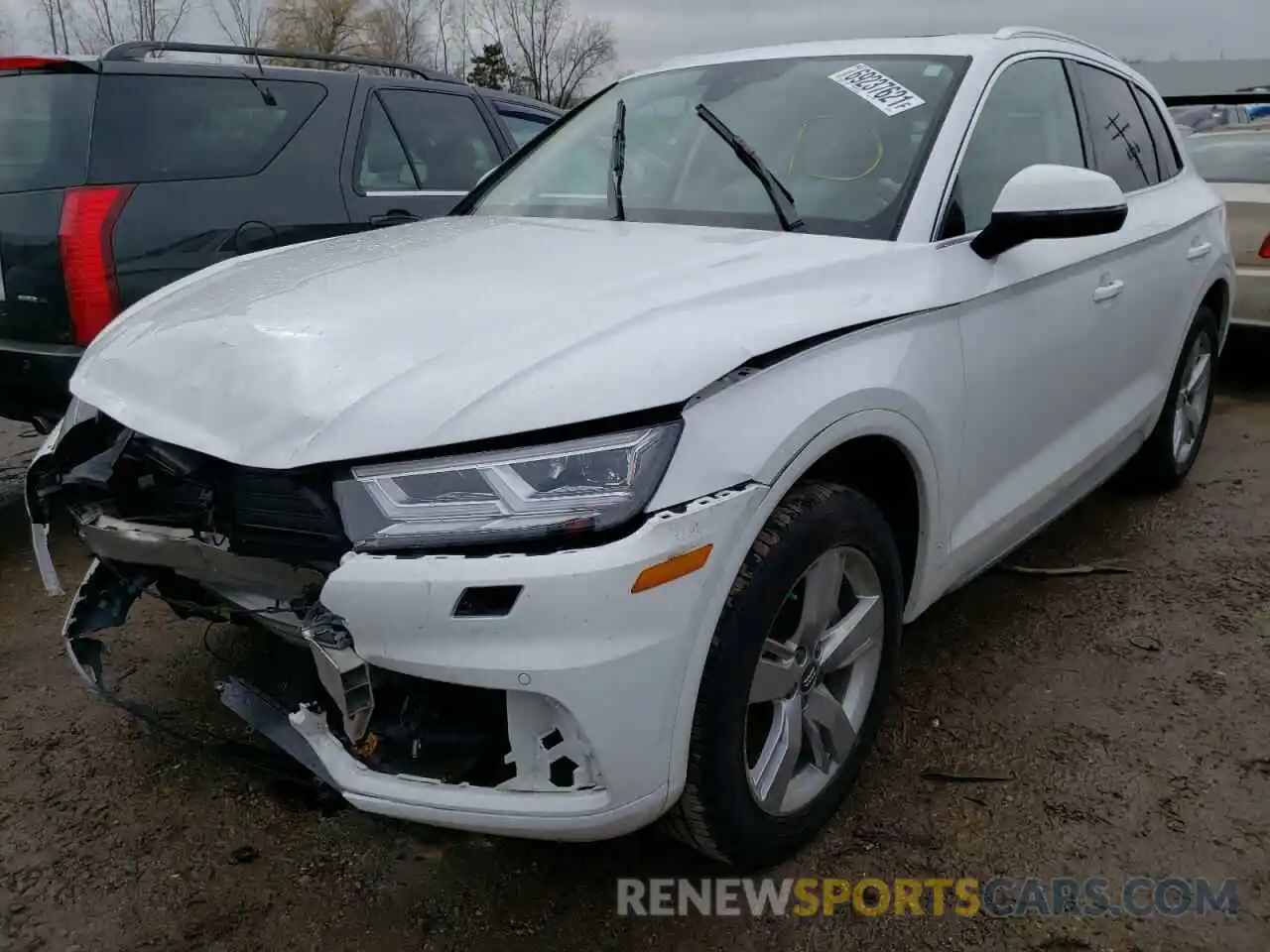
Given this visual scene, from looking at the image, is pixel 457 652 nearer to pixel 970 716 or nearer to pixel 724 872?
pixel 724 872

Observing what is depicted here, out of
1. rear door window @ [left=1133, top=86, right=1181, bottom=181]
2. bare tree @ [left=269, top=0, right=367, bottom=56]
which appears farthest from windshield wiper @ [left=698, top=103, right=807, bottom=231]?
bare tree @ [left=269, top=0, right=367, bottom=56]

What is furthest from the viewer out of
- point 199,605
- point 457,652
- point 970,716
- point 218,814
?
point 970,716

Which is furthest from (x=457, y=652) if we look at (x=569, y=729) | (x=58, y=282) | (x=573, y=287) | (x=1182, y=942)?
(x=58, y=282)

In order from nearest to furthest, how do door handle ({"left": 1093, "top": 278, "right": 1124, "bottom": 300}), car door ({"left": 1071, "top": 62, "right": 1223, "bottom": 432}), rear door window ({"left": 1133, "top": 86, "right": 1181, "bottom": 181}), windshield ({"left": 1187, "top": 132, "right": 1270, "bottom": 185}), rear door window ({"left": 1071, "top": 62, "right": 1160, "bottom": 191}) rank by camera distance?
door handle ({"left": 1093, "top": 278, "right": 1124, "bottom": 300}) → car door ({"left": 1071, "top": 62, "right": 1223, "bottom": 432}) → rear door window ({"left": 1071, "top": 62, "right": 1160, "bottom": 191}) → rear door window ({"left": 1133, "top": 86, "right": 1181, "bottom": 181}) → windshield ({"left": 1187, "top": 132, "right": 1270, "bottom": 185})

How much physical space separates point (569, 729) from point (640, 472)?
0.44m

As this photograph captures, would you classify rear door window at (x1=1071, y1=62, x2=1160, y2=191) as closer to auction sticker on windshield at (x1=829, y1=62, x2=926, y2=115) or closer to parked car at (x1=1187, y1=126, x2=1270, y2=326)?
auction sticker on windshield at (x1=829, y1=62, x2=926, y2=115)

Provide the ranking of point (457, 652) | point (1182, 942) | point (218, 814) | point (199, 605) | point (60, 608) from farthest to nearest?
point (60, 608) < point (218, 814) < point (199, 605) < point (1182, 942) < point (457, 652)

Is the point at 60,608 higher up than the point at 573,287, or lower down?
lower down

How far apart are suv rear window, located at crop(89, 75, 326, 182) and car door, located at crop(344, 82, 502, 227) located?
0.31 meters

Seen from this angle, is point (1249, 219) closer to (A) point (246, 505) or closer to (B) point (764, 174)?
(B) point (764, 174)

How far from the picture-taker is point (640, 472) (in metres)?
1.71

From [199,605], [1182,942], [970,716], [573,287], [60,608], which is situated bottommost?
[60,608]

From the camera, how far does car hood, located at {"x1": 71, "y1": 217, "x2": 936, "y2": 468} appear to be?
1.74 m

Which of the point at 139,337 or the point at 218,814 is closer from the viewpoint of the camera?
the point at 139,337
